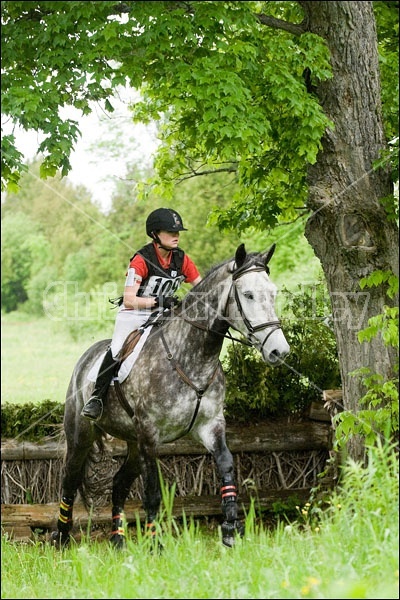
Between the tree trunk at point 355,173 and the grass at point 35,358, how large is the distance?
12645mm

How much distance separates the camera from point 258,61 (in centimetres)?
866

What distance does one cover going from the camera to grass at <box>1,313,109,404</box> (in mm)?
25984

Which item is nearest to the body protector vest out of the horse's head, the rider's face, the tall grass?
the rider's face

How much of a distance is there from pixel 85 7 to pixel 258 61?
1785mm

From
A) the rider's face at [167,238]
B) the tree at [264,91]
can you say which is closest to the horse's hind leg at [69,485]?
the rider's face at [167,238]

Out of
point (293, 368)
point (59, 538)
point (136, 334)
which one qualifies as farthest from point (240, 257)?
point (59, 538)

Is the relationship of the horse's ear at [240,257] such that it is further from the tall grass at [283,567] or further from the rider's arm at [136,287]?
the tall grass at [283,567]

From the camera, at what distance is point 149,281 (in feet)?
27.9

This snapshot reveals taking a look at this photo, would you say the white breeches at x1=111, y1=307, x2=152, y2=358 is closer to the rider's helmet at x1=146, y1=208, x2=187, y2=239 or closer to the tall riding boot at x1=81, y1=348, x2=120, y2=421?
the tall riding boot at x1=81, y1=348, x2=120, y2=421

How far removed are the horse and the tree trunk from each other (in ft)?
4.10

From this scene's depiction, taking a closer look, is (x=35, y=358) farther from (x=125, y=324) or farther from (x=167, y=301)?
(x=167, y=301)

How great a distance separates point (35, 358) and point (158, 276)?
2814cm

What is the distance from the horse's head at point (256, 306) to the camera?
7.21 metres

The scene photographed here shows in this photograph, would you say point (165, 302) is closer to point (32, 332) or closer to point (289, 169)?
point (289, 169)
